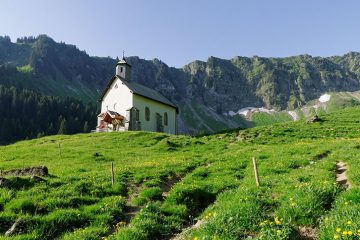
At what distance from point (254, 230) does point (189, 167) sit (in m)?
15.1

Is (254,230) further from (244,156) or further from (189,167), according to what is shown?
(244,156)

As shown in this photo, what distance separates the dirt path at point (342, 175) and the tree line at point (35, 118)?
152 meters

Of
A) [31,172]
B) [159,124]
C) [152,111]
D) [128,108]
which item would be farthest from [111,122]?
[31,172]

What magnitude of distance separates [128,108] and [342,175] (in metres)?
52.6

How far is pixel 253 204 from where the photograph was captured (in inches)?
507

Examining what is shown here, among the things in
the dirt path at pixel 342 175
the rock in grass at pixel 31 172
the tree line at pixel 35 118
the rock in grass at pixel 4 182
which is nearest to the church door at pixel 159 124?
the rock in grass at pixel 31 172

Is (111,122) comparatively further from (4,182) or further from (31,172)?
(4,182)

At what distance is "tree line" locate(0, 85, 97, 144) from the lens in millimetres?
167750

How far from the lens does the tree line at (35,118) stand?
168 meters

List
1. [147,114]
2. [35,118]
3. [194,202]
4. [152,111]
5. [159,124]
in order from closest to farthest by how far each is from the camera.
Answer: [194,202]
[147,114]
[152,111]
[159,124]
[35,118]

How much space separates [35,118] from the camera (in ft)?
608

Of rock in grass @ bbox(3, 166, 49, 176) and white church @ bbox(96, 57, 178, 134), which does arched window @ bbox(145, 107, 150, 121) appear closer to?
white church @ bbox(96, 57, 178, 134)

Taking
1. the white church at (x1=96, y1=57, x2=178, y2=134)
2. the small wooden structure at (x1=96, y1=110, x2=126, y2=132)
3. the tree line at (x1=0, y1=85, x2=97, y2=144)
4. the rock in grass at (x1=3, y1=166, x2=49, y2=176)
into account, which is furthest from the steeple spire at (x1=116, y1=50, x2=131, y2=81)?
the tree line at (x1=0, y1=85, x2=97, y2=144)

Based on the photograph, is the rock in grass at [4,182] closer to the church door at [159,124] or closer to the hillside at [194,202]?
the hillside at [194,202]
